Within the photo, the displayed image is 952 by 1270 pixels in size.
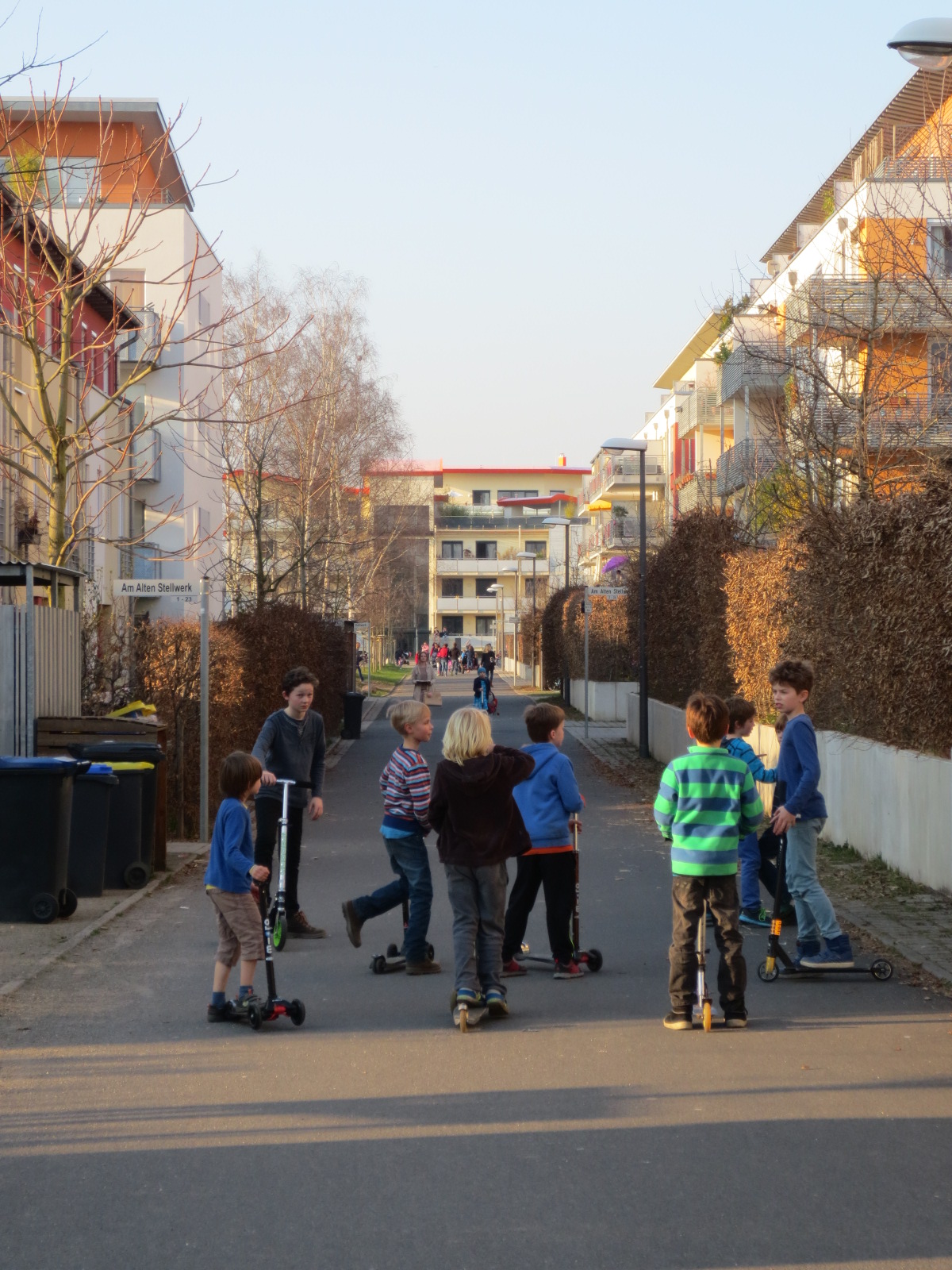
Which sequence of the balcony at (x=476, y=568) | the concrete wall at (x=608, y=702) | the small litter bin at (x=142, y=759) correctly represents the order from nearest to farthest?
1. the small litter bin at (x=142, y=759)
2. the concrete wall at (x=608, y=702)
3. the balcony at (x=476, y=568)

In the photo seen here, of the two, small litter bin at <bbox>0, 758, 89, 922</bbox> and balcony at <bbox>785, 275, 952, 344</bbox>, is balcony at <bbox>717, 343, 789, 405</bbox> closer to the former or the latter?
balcony at <bbox>785, 275, 952, 344</bbox>

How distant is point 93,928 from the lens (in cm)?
1006

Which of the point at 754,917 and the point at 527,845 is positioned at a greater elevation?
the point at 527,845

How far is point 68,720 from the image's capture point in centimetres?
1315

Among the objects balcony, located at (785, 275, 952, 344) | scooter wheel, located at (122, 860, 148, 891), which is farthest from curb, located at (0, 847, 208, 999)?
balcony, located at (785, 275, 952, 344)

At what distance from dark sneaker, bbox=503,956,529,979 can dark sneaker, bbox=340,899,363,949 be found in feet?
2.94

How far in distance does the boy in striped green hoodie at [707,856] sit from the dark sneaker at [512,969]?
1642 mm

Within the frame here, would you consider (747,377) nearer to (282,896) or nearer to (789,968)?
(282,896)

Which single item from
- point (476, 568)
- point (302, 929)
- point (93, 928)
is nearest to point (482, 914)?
point (302, 929)

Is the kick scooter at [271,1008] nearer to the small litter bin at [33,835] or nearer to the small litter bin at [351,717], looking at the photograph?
the small litter bin at [33,835]

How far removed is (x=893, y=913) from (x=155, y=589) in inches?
282

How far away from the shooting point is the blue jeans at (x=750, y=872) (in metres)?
10.3

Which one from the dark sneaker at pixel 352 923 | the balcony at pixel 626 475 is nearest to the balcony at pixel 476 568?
the balcony at pixel 626 475

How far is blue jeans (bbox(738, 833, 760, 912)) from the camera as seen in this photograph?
1034 cm
